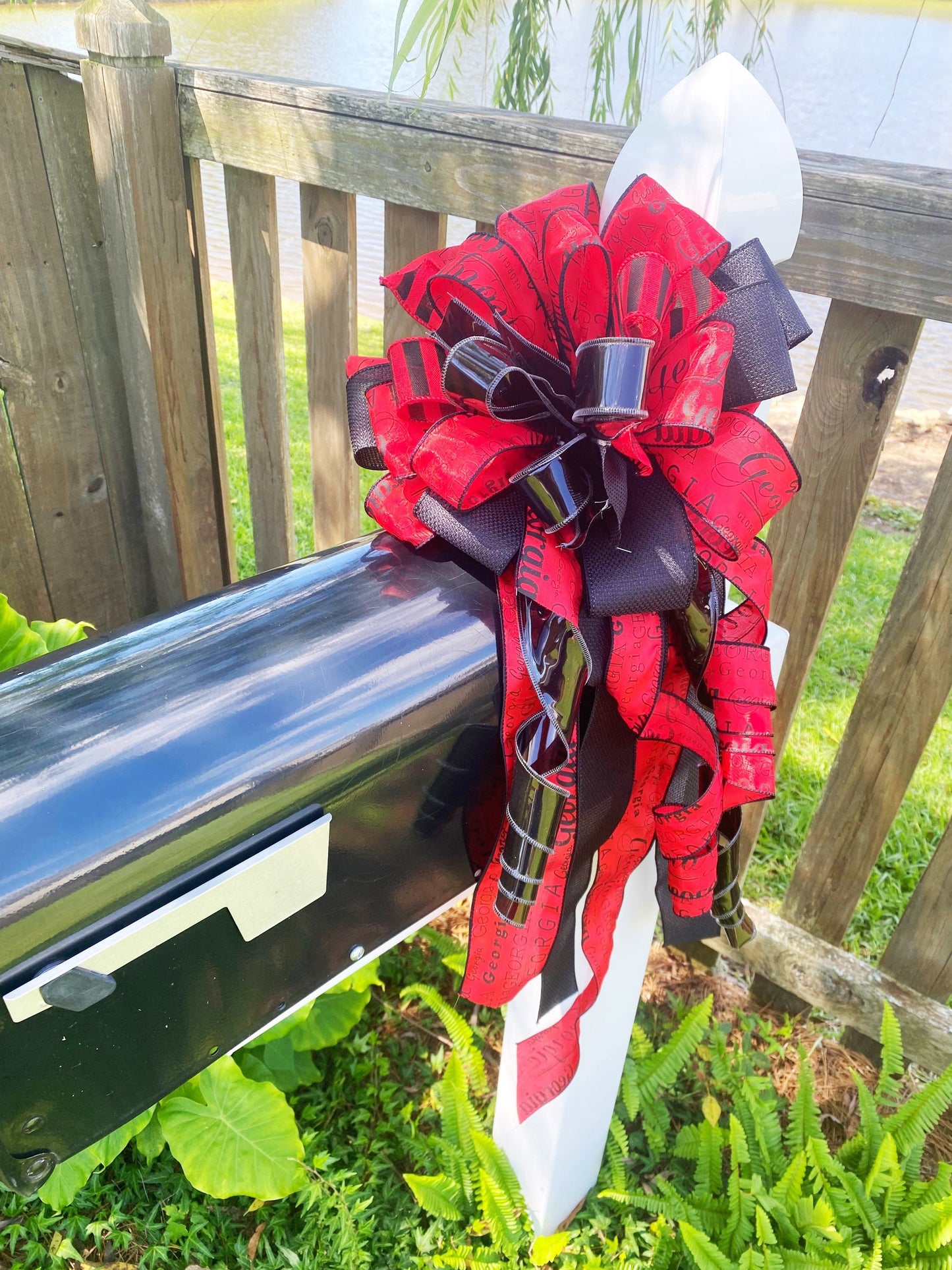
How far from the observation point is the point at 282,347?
181 cm

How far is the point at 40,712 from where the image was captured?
55 cm

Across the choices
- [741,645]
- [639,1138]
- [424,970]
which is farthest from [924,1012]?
[741,645]

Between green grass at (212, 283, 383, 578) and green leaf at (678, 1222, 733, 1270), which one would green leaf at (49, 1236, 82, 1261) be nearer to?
green leaf at (678, 1222, 733, 1270)

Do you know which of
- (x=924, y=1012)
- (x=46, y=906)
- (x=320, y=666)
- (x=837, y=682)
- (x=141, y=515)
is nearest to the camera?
(x=46, y=906)

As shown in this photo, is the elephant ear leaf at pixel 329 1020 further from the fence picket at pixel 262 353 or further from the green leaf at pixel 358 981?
the fence picket at pixel 262 353

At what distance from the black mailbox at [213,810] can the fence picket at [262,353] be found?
1152 millimetres

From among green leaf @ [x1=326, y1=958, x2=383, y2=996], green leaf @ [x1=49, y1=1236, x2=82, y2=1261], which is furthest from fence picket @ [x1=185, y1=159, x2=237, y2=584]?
green leaf @ [x1=49, y1=1236, x2=82, y2=1261]

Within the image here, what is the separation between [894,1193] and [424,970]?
934 millimetres

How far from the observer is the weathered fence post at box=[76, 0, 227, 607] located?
5.29 feet

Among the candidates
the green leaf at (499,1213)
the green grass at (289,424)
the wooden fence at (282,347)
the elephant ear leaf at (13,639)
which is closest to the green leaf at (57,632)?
the elephant ear leaf at (13,639)

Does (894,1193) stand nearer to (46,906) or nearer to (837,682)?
(46,906)

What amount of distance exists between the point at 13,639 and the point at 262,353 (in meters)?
0.78

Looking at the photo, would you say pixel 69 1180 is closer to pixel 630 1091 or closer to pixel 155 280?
pixel 630 1091

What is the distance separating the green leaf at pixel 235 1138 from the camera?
52.3 inches
